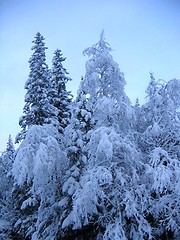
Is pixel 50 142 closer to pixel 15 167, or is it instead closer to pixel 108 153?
pixel 15 167

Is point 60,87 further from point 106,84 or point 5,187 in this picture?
point 5,187

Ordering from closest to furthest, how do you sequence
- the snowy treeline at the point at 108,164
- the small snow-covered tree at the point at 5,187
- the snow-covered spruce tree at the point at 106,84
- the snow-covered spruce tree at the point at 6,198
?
the snowy treeline at the point at 108,164 → the snow-covered spruce tree at the point at 106,84 → the snow-covered spruce tree at the point at 6,198 → the small snow-covered tree at the point at 5,187

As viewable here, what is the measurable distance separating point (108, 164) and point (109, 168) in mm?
373

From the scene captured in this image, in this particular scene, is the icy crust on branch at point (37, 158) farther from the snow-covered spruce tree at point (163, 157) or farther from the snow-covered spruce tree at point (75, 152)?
the snow-covered spruce tree at point (163, 157)

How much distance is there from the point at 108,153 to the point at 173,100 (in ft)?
16.3

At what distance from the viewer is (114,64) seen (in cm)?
1075

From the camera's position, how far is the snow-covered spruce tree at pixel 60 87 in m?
19.7

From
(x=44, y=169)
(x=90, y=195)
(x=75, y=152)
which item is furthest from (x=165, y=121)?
(x=44, y=169)

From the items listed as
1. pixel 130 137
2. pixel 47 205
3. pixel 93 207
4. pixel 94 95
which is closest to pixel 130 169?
pixel 130 137

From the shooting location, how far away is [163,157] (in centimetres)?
998

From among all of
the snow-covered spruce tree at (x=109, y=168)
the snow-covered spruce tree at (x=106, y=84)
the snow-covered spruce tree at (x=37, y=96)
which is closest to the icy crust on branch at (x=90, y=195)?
the snow-covered spruce tree at (x=109, y=168)

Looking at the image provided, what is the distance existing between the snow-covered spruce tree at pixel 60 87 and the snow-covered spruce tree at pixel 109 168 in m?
8.63

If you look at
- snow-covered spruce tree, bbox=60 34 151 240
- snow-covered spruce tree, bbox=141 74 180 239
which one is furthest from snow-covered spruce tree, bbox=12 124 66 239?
snow-covered spruce tree, bbox=141 74 180 239

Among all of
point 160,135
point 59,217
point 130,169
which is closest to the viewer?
point 130,169
